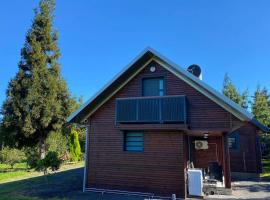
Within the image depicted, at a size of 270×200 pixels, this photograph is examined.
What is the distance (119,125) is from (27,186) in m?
6.56

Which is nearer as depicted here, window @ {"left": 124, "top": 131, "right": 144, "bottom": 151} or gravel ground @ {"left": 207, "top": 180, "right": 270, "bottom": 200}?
gravel ground @ {"left": 207, "top": 180, "right": 270, "bottom": 200}

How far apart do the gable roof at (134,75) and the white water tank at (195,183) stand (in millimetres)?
3136

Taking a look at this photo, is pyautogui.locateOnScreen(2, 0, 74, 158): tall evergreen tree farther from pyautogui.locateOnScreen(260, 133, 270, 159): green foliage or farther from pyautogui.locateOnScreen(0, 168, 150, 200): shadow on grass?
pyautogui.locateOnScreen(260, 133, 270, 159): green foliage

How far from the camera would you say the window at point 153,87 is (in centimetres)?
1217

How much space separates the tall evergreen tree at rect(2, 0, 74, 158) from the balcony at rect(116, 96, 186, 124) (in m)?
14.0

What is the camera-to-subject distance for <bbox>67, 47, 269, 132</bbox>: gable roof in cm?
1063

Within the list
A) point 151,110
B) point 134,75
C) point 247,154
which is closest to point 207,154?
point 247,154

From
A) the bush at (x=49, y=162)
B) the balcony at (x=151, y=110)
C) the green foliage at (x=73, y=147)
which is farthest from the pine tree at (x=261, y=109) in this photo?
the bush at (x=49, y=162)

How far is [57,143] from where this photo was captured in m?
27.3

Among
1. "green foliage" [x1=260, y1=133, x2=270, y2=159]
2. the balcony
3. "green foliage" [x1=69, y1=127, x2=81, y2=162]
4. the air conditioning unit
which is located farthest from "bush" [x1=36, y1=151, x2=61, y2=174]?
"green foliage" [x1=260, y1=133, x2=270, y2=159]

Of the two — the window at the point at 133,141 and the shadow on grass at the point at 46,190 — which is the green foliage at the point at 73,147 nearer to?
the shadow on grass at the point at 46,190

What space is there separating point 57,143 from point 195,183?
20.1 meters

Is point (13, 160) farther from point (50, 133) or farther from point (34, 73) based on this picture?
point (34, 73)

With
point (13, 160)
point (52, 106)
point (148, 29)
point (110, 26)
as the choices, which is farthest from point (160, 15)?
point (13, 160)
